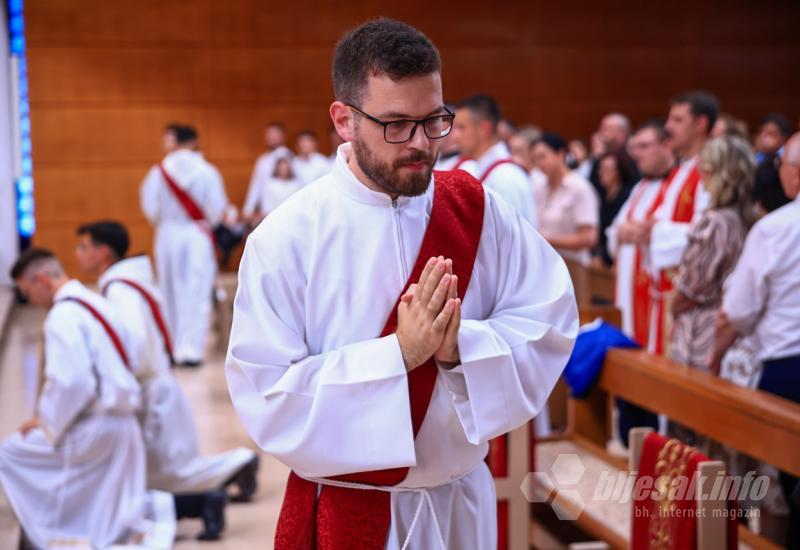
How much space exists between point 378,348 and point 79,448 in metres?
3.20

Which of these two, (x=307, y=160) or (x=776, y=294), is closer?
(x=776, y=294)

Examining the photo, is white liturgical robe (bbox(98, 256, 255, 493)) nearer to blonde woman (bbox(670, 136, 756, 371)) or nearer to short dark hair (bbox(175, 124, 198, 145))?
blonde woman (bbox(670, 136, 756, 371))

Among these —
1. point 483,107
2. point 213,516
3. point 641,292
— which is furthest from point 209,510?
point 641,292

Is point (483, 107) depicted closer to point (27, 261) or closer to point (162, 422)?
point (162, 422)

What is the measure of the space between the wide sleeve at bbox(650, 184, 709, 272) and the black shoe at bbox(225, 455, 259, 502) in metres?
2.34

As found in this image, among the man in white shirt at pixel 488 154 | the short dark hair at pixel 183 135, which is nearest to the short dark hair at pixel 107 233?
the man in white shirt at pixel 488 154

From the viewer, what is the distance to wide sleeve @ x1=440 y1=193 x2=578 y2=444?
2346 mm

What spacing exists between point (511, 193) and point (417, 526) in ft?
11.1

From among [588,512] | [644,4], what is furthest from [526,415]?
[644,4]

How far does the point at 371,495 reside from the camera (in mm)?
2479

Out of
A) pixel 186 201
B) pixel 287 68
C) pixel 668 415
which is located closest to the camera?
pixel 668 415

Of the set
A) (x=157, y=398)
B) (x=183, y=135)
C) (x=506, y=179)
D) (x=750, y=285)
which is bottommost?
(x=157, y=398)

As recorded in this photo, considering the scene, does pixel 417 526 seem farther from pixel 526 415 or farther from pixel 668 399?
pixel 668 399

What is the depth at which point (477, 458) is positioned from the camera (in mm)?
2512
